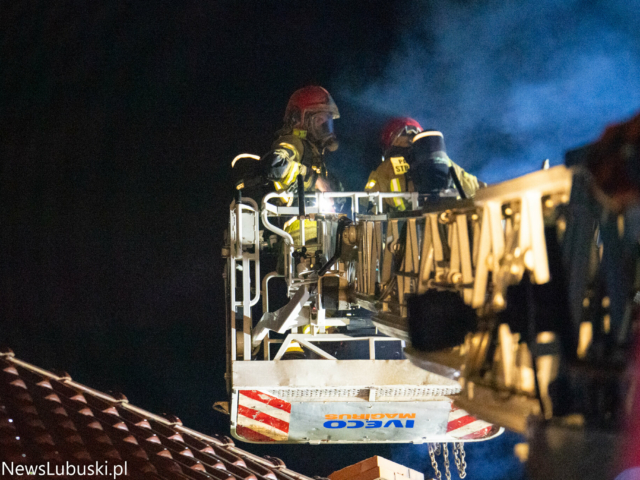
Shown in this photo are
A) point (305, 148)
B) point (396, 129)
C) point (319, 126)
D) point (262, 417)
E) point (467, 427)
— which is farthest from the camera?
point (396, 129)

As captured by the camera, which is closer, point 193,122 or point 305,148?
point 305,148

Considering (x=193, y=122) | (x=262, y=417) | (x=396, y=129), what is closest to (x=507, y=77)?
(x=396, y=129)

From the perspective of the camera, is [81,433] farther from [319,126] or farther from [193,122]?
[193,122]

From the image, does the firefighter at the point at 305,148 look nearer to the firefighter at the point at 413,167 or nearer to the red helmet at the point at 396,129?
the firefighter at the point at 413,167

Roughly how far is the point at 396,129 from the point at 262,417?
418 centimetres

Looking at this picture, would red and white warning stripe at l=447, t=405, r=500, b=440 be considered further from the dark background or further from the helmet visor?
the dark background

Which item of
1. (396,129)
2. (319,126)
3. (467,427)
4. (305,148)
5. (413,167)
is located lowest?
(467,427)

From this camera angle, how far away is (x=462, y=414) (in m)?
4.92

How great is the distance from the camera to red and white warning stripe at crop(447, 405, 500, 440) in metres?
4.87

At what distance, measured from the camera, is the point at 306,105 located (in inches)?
263

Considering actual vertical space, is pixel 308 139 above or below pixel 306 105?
below

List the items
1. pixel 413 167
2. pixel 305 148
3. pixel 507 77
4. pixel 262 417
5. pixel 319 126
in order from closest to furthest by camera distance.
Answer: pixel 413 167
pixel 262 417
pixel 305 148
pixel 319 126
pixel 507 77

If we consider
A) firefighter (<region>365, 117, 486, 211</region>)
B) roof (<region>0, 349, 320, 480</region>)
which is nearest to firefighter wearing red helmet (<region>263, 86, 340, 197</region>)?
firefighter (<region>365, 117, 486, 211</region>)

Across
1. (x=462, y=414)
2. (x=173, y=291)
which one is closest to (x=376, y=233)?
(x=462, y=414)
